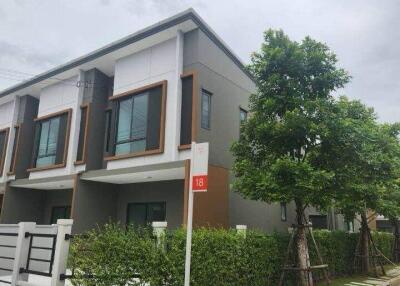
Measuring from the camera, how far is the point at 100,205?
1548cm

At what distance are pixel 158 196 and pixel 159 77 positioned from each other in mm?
4679

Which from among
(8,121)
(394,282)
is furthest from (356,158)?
(8,121)

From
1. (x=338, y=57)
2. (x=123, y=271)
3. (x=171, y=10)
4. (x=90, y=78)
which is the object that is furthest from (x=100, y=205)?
(x=338, y=57)

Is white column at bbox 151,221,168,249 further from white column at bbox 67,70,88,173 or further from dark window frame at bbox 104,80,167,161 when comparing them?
white column at bbox 67,70,88,173

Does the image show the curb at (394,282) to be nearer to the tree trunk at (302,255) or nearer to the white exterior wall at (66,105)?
the tree trunk at (302,255)

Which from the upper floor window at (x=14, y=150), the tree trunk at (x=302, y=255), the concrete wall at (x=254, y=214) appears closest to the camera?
the tree trunk at (x=302, y=255)

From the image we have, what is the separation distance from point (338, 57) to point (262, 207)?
8.15 m

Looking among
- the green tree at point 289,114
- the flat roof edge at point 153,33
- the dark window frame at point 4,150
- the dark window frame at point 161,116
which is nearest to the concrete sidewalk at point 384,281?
the green tree at point 289,114

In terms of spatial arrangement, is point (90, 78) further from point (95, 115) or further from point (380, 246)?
point (380, 246)

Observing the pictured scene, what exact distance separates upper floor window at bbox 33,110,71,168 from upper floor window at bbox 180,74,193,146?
668cm

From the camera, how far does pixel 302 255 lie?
31.4 feet

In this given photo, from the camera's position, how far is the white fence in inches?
275

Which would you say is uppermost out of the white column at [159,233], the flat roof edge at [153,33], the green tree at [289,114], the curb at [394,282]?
the flat roof edge at [153,33]

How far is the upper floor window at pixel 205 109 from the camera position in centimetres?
1295
